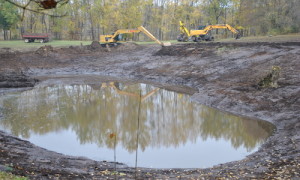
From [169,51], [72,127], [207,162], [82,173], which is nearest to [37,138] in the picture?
[72,127]

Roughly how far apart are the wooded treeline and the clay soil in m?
16.0

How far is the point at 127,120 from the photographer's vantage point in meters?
15.3

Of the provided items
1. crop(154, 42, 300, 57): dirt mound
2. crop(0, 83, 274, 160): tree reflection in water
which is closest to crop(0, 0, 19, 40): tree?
crop(154, 42, 300, 57): dirt mound

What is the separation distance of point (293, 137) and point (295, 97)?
489cm

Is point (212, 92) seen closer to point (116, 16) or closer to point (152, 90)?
point (152, 90)

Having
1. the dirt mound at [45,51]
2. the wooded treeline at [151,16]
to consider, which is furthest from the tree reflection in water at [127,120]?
the wooded treeline at [151,16]

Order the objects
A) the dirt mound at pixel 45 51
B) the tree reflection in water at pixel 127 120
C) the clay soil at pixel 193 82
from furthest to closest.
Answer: the dirt mound at pixel 45 51 → the tree reflection in water at pixel 127 120 → the clay soil at pixel 193 82

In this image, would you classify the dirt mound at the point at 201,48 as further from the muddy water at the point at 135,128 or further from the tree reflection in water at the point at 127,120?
the muddy water at the point at 135,128

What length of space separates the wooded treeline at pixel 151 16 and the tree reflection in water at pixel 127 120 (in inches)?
1102

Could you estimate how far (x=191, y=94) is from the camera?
72.5 ft

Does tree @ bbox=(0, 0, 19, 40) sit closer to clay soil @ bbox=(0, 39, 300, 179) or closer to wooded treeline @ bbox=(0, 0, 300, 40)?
wooded treeline @ bbox=(0, 0, 300, 40)

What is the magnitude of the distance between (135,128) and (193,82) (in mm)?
11720

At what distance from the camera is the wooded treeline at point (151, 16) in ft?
150

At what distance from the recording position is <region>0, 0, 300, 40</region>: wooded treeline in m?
45.6
